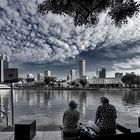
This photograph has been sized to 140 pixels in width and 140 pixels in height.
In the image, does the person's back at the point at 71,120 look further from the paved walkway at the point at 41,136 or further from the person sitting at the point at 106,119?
the paved walkway at the point at 41,136

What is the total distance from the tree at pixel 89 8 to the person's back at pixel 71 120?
2.73m

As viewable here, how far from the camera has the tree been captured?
26.3ft

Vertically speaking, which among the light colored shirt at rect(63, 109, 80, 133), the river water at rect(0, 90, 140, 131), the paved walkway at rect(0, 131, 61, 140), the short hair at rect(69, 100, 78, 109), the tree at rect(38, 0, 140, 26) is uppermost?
the tree at rect(38, 0, 140, 26)

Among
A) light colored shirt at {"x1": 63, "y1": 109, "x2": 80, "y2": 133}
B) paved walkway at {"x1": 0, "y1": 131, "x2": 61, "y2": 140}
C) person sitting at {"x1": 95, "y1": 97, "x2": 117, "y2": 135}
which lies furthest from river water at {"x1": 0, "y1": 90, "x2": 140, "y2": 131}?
paved walkway at {"x1": 0, "y1": 131, "x2": 61, "y2": 140}

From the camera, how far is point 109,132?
27.3 feet

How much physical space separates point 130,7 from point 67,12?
1940mm

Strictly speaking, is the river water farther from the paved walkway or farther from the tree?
the tree

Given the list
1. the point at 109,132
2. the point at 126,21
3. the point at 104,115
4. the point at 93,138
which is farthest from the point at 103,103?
the point at 126,21

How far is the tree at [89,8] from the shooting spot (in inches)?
316

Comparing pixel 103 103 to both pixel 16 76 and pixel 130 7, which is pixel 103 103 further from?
pixel 16 76

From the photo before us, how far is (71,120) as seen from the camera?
8414 mm

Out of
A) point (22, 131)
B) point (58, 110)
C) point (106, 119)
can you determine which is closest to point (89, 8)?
point (106, 119)

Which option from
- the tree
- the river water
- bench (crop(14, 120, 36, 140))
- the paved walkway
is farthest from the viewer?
the river water

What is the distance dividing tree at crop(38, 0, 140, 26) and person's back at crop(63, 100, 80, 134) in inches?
108
